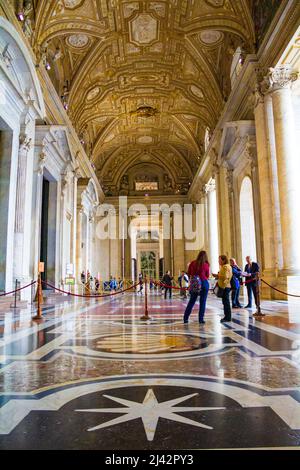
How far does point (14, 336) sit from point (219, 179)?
14.6m

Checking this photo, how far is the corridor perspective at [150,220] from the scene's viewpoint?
172cm

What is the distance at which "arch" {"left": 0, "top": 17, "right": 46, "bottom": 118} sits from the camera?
8358 mm

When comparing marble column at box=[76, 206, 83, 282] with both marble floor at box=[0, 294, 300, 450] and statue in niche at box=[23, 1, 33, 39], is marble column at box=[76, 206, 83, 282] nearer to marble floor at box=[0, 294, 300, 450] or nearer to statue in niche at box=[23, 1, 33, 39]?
statue in niche at box=[23, 1, 33, 39]

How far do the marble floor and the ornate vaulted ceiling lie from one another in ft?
37.9

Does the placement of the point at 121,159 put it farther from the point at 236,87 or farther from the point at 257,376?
the point at 257,376

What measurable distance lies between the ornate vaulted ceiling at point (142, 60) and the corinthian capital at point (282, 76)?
2.56 meters

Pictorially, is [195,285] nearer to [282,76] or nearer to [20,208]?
[20,208]

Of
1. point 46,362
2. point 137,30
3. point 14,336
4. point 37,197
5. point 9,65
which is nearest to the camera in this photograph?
point 46,362

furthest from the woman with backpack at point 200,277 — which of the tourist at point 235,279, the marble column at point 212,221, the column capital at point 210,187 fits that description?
the column capital at point 210,187

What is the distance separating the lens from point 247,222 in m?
14.7

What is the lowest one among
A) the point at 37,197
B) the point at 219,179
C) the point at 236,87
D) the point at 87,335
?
the point at 87,335

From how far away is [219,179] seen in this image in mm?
17453

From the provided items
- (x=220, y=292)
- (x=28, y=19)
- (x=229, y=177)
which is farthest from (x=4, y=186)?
(x=229, y=177)
